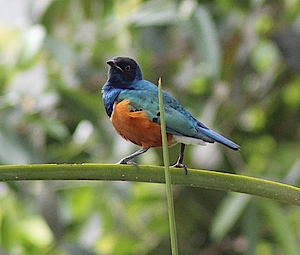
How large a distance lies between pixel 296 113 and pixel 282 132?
0.06m

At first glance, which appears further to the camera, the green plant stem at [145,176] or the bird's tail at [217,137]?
the bird's tail at [217,137]

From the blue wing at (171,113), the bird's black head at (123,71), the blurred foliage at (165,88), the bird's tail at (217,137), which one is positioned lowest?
the blurred foliage at (165,88)

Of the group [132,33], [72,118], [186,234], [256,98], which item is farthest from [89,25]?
[186,234]

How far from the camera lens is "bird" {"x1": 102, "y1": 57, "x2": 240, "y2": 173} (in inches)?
21.3

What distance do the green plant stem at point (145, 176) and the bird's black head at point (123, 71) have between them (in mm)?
185

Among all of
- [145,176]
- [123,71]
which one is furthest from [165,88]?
[145,176]

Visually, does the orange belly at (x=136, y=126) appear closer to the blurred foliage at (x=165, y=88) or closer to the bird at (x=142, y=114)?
the bird at (x=142, y=114)

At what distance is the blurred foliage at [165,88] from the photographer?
1.19 meters

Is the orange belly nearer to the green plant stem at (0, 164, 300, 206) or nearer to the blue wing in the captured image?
the blue wing

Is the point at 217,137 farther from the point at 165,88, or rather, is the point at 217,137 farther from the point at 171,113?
the point at 165,88

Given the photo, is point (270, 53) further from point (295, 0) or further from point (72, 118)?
point (72, 118)

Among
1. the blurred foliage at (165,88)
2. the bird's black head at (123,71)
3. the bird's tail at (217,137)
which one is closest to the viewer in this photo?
the bird's tail at (217,137)

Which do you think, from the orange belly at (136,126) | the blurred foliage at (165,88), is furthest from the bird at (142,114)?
the blurred foliage at (165,88)

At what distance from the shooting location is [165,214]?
1.49m
